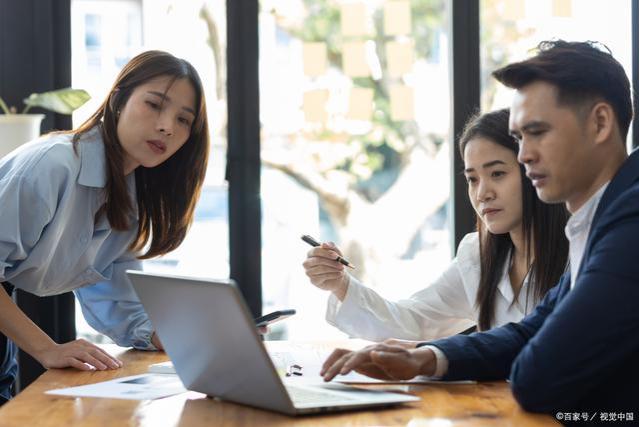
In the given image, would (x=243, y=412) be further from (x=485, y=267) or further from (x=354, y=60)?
(x=354, y=60)

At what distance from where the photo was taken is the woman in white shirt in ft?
7.16

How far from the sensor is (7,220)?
1952 mm

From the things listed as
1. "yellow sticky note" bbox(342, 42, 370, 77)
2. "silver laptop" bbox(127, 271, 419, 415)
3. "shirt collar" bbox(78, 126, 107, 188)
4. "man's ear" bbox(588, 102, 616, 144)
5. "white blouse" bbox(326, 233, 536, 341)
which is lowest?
"white blouse" bbox(326, 233, 536, 341)

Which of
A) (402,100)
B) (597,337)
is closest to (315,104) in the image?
(402,100)

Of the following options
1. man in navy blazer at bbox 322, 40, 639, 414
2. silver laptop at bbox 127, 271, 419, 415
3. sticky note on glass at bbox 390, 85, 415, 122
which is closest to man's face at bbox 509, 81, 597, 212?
man in navy blazer at bbox 322, 40, 639, 414

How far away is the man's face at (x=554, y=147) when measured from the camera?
1.57 metres

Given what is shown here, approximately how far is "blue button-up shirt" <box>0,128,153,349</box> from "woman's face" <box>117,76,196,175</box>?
0.08 meters

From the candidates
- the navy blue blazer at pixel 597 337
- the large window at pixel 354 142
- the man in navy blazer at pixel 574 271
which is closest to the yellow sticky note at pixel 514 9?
the large window at pixel 354 142

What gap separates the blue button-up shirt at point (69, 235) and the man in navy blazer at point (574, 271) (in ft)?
2.67

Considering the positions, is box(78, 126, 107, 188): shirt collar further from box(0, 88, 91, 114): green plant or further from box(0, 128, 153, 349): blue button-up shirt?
box(0, 88, 91, 114): green plant

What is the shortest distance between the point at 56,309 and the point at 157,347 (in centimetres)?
91

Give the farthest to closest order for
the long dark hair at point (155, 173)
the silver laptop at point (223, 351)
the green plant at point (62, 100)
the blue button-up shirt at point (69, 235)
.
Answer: the green plant at point (62, 100) → the long dark hair at point (155, 173) → the blue button-up shirt at point (69, 235) → the silver laptop at point (223, 351)

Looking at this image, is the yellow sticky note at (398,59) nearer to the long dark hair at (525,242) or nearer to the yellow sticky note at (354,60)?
the yellow sticky note at (354,60)

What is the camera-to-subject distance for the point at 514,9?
10.0 ft
